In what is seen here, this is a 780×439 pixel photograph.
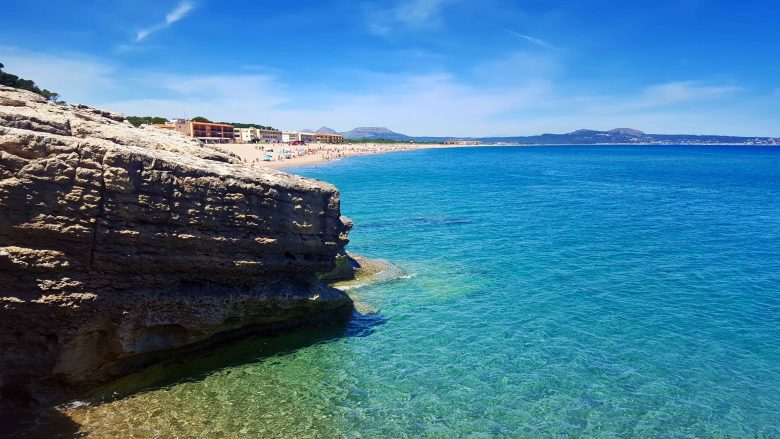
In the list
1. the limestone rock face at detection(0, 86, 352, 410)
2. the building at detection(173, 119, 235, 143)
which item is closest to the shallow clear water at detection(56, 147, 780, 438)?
the limestone rock face at detection(0, 86, 352, 410)

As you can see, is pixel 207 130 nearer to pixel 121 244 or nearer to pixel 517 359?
pixel 121 244

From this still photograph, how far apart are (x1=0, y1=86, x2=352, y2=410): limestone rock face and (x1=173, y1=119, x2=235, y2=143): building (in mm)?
125844

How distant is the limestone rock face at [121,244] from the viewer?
455 inches

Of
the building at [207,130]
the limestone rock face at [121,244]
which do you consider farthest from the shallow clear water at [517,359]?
the building at [207,130]

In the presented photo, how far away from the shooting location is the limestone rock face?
11.5 m

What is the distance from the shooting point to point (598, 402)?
13805mm

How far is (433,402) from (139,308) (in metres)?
8.67

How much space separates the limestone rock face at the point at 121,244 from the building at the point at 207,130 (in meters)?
126

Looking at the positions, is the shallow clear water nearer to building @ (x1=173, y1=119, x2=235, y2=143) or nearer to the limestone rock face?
the limestone rock face

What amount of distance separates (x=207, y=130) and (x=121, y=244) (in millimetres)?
149375

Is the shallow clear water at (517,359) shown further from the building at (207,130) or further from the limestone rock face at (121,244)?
the building at (207,130)

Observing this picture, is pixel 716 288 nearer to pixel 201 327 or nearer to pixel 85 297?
pixel 201 327

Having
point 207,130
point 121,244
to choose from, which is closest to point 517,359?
point 121,244

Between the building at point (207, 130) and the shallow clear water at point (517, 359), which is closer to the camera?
the shallow clear water at point (517, 359)
